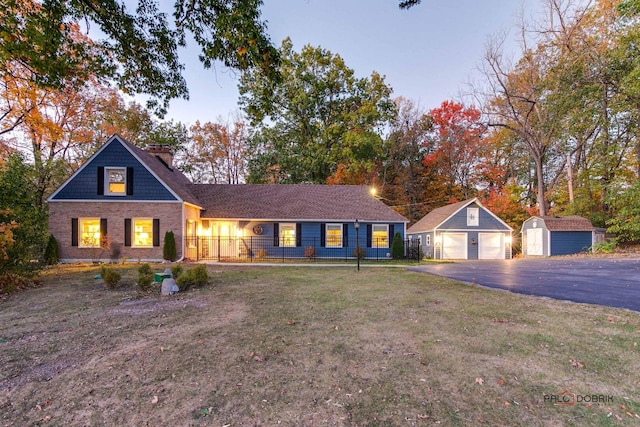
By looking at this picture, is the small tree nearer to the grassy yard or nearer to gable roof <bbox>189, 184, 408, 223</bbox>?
gable roof <bbox>189, 184, 408, 223</bbox>

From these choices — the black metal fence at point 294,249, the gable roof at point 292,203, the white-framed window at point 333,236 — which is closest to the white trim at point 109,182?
the gable roof at point 292,203

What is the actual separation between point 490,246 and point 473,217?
2.54m

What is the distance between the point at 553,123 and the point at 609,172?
5.38 metres

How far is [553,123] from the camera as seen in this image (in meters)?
22.7

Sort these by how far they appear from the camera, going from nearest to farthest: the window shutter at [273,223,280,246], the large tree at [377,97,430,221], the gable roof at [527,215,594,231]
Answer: the window shutter at [273,223,280,246], the gable roof at [527,215,594,231], the large tree at [377,97,430,221]

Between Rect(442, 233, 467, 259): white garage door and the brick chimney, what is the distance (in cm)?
1986

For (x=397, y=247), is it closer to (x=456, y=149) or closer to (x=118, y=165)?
(x=456, y=149)

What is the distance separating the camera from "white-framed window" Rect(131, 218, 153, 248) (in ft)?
52.6

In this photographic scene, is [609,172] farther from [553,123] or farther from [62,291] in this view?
[62,291]

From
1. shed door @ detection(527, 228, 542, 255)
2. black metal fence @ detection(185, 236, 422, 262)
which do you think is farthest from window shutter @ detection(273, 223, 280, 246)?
shed door @ detection(527, 228, 542, 255)

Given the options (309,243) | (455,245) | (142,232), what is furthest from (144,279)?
(455,245)

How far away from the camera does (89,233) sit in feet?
52.1

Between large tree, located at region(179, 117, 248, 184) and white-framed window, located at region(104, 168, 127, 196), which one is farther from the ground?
large tree, located at region(179, 117, 248, 184)

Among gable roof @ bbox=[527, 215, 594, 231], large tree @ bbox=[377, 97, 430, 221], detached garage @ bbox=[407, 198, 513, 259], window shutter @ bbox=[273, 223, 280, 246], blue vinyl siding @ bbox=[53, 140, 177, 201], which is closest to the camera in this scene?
blue vinyl siding @ bbox=[53, 140, 177, 201]
